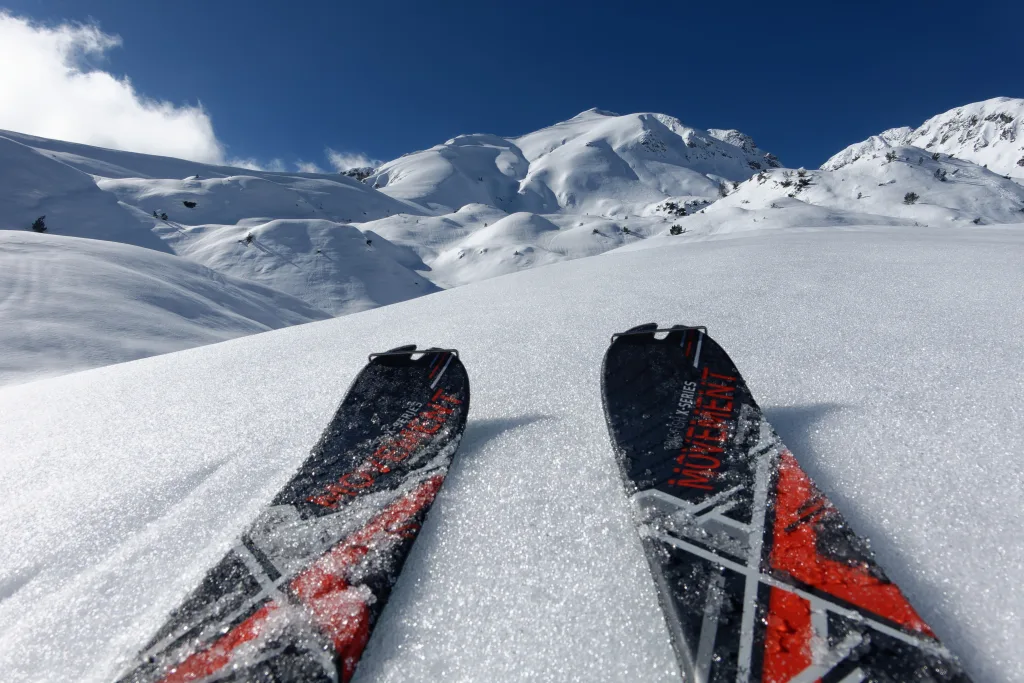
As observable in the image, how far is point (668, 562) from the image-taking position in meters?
1.08

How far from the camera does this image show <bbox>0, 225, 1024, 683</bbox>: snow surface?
0.99m

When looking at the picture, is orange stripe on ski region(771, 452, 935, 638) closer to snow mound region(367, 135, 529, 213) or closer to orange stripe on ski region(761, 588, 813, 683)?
orange stripe on ski region(761, 588, 813, 683)

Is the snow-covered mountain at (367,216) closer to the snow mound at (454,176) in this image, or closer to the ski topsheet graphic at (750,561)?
the snow mound at (454,176)

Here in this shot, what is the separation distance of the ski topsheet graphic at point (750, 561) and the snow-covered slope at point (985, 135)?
11125 cm

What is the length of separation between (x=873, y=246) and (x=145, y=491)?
6075 millimetres

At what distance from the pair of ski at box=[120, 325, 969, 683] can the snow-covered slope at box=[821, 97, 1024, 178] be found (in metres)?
111

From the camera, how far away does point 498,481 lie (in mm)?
1483

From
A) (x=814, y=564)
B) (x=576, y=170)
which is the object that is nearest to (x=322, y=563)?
(x=814, y=564)

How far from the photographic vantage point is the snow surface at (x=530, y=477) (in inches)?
39.1

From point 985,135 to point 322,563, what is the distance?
475 feet

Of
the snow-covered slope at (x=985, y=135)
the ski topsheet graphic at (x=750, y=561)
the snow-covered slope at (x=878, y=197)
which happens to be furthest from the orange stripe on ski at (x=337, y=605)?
the snow-covered slope at (x=985, y=135)

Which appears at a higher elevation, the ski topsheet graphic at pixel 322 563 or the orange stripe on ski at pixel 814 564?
the ski topsheet graphic at pixel 322 563

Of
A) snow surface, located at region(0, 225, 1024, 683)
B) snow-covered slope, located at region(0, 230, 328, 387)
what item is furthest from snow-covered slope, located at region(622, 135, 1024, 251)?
snow surface, located at region(0, 225, 1024, 683)

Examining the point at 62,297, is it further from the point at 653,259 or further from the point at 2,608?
the point at 653,259
